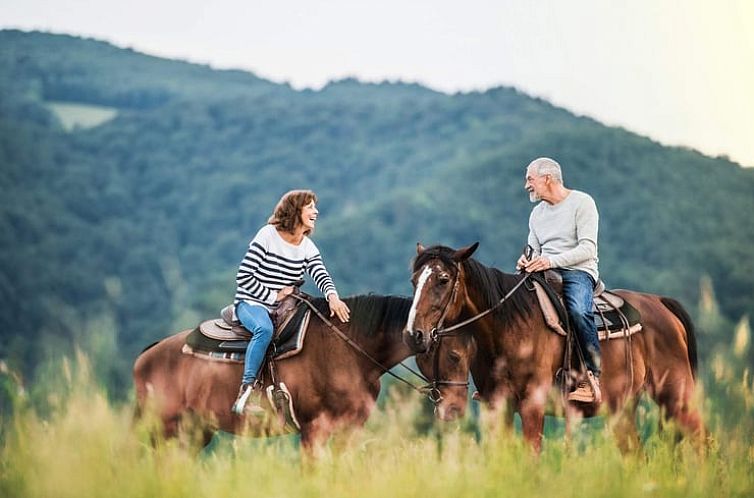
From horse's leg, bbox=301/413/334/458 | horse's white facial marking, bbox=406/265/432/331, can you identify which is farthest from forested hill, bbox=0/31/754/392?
horse's white facial marking, bbox=406/265/432/331

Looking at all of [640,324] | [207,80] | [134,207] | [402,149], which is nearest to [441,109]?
[402,149]

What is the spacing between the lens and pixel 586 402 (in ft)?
27.6

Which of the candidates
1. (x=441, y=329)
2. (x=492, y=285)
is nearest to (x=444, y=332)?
(x=441, y=329)

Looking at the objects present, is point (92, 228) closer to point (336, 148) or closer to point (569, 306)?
point (336, 148)

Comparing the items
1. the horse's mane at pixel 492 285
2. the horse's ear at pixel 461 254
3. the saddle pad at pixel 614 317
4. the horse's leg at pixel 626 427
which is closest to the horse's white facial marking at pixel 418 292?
the horse's mane at pixel 492 285

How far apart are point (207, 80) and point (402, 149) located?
27184mm

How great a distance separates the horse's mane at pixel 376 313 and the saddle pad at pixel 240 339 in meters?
0.19

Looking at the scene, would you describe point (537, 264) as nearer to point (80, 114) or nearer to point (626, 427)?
point (626, 427)

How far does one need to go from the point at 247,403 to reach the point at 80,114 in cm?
11170

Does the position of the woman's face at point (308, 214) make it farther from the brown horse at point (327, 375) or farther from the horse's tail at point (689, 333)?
the horse's tail at point (689, 333)

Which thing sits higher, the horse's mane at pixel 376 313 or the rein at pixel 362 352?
the horse's mane at pixel 376 313

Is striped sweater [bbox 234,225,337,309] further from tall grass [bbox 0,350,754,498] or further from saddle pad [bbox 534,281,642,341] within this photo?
saddle pad [bbox 534,281,642,341]

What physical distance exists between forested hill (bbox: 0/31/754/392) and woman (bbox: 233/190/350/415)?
54588 mm

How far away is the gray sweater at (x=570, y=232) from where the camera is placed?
8.22 m
